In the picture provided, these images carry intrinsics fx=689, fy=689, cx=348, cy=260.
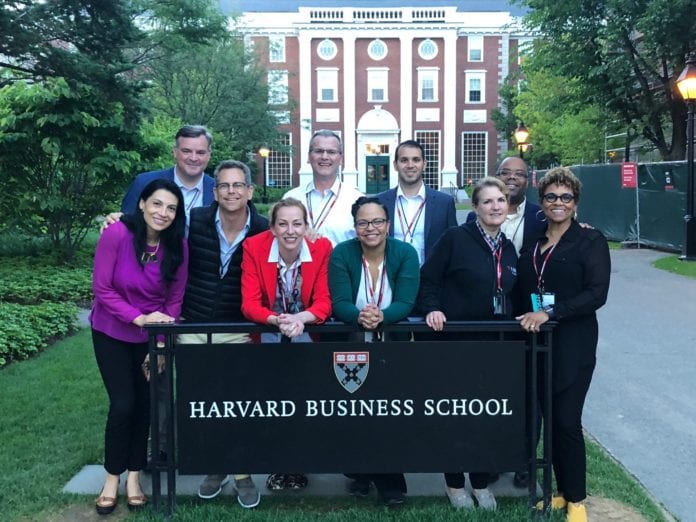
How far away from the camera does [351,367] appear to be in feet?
11.9

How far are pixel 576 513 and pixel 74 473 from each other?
3113 millimetres

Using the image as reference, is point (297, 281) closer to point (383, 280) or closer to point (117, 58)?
point (383, 280)

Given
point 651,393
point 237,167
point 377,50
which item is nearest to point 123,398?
point 237,167

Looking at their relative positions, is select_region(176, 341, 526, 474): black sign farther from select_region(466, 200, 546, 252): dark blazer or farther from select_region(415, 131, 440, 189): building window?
select_region(415, 131, 440, 189): building window

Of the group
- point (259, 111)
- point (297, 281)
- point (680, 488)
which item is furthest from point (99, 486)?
point (259, 111)

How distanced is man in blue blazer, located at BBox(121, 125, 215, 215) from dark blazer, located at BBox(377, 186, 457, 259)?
119cm

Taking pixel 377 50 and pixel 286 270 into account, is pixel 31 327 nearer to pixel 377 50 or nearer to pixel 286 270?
pixel 286 270

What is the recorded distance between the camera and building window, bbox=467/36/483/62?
55281 mm

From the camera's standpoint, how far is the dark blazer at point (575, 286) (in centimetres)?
363

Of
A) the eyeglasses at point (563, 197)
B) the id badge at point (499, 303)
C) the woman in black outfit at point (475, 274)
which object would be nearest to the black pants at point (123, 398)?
the woman in black outfit at point (475, 274)

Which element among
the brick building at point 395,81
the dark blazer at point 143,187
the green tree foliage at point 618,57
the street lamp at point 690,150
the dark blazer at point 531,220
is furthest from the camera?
the brick building at point 395,81

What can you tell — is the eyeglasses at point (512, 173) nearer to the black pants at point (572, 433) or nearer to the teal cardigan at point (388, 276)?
the teal cardigan at point (388, 276)

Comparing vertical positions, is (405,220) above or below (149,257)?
above

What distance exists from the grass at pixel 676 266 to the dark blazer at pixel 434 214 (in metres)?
9.89
